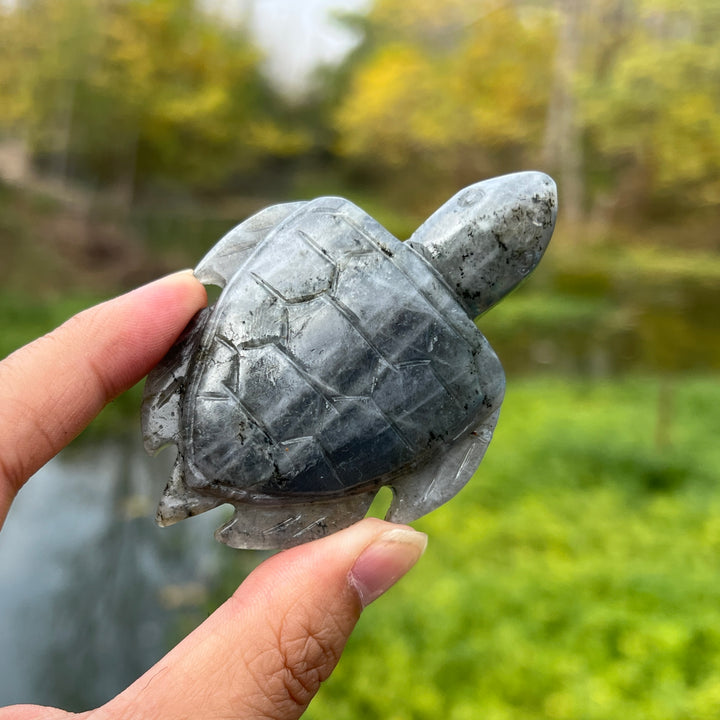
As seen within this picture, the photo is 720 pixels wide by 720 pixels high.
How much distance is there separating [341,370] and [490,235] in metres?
0.41

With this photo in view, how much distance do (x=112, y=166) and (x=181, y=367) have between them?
39.8 feet

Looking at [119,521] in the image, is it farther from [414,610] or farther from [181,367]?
[181,367]

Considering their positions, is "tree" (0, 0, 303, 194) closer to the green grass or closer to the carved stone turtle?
the green grass

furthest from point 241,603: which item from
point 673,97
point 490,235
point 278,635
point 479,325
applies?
point 479,325

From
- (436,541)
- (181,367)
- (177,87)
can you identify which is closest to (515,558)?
(436,541)

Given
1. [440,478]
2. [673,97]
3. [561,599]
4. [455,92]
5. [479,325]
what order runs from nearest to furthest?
[440,478]
[561,599]
[673,97]
[479,325]
[455,92]

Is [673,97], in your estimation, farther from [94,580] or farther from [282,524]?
[94,580]

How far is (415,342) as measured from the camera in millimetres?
1156

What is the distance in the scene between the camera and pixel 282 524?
1.19m

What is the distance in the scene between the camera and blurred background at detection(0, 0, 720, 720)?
8.51ft

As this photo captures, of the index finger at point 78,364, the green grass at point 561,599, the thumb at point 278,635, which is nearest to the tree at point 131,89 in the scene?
the green grass at point 561,599

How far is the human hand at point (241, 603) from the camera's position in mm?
974

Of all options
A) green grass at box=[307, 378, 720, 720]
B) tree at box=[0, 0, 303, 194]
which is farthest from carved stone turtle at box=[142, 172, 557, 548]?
tree at box=[0, 0, 303, 194]

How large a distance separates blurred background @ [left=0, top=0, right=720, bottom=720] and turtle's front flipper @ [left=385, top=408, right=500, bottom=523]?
4.99 ft
